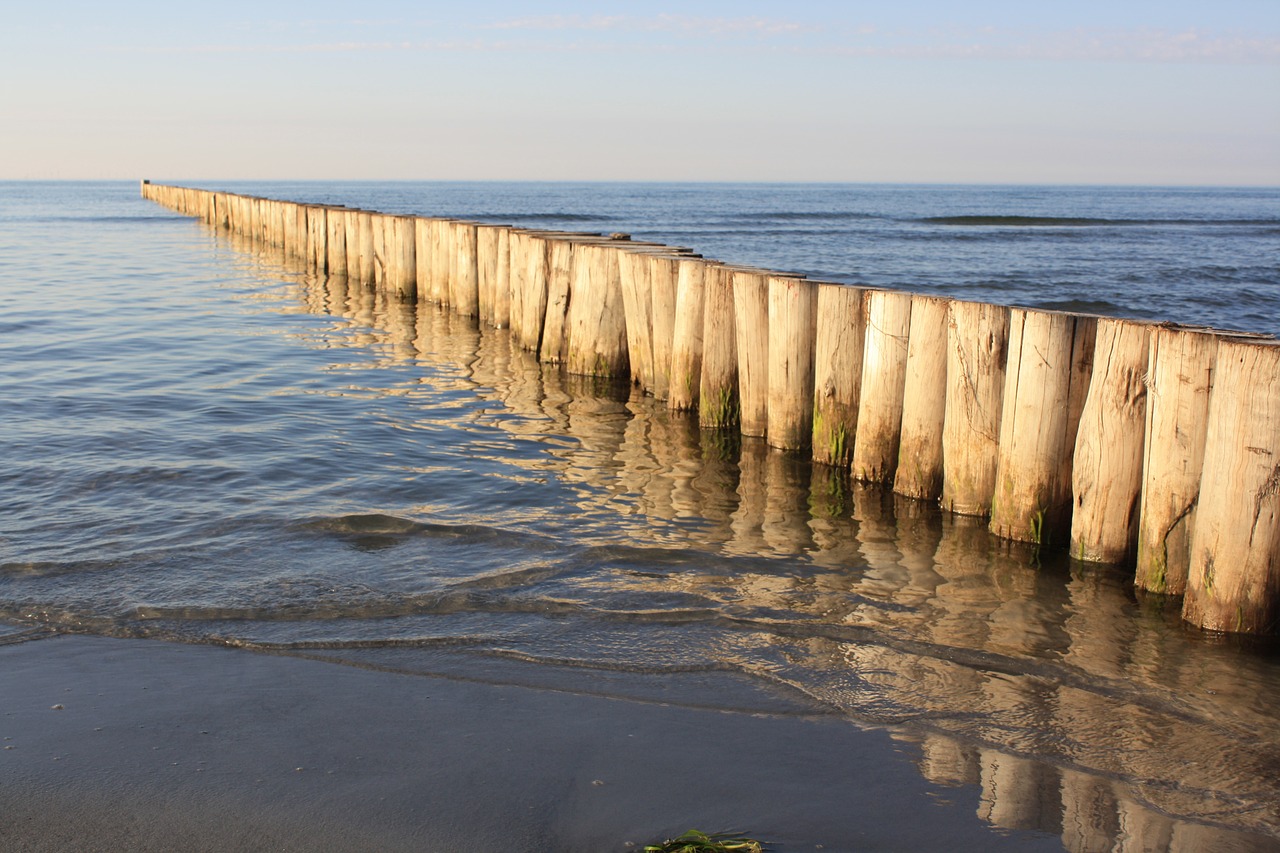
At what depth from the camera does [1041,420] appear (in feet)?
19.0

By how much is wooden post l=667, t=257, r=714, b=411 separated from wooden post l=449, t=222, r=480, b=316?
212 inches

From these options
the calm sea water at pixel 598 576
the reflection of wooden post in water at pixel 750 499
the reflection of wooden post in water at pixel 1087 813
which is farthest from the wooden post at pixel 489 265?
the reflection of wooden post in water at pixel 1087 813

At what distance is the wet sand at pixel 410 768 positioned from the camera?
314 cm

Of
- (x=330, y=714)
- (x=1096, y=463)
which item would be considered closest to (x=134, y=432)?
(x=330, y=714)

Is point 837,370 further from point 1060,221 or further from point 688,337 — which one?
point 1060,221

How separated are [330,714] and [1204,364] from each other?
4.04m

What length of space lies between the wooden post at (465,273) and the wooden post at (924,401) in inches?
317

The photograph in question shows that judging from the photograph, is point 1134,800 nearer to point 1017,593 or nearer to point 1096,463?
point 1017,593

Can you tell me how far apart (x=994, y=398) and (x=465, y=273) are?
898cm

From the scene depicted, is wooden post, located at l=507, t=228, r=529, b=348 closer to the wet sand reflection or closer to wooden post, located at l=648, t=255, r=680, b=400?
wooden post, located at l=648, t=255, r=680, b=400

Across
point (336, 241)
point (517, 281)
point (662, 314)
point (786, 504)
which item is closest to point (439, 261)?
point (517, 281)

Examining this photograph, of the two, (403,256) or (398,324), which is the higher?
(403,256)

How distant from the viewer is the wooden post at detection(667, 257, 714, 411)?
27.3 ft

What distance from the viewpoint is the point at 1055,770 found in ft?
11.8
